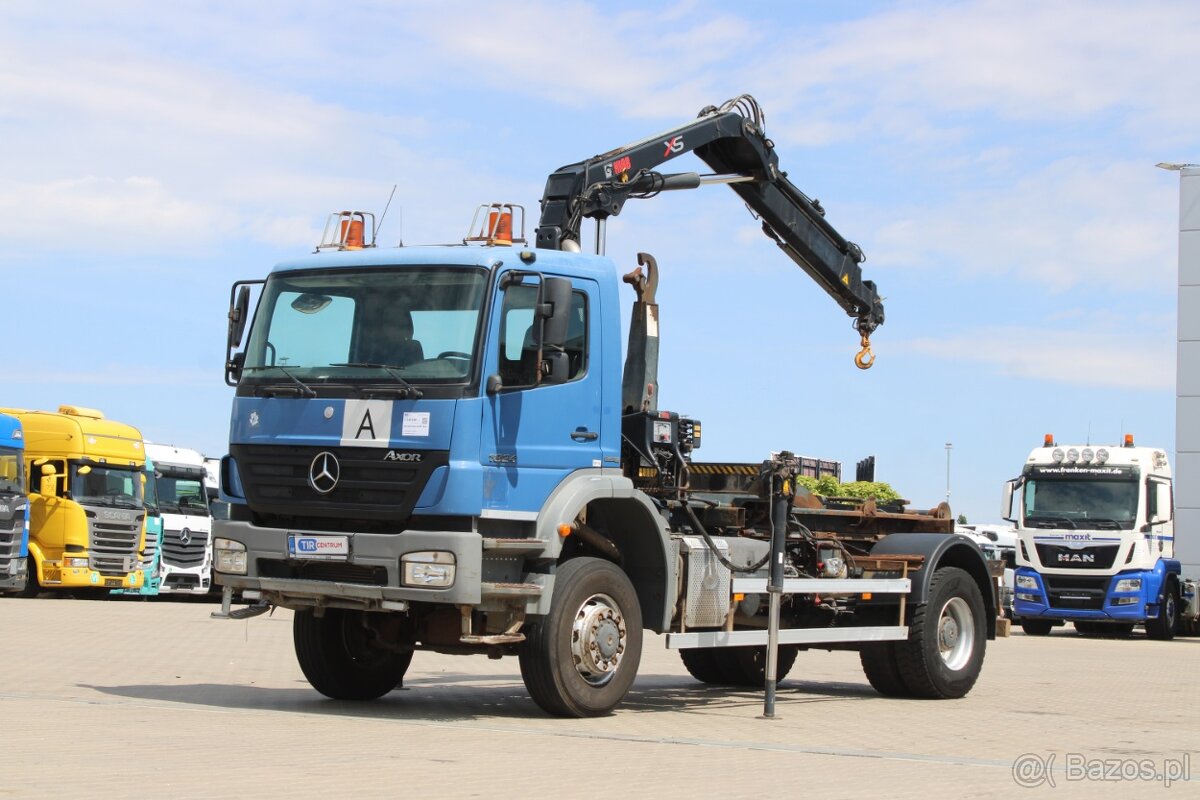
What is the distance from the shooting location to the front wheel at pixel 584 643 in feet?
37.0

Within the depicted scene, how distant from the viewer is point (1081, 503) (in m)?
28.4

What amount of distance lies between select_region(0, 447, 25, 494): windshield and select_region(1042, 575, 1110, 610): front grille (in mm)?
17610

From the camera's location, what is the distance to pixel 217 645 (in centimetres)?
1914

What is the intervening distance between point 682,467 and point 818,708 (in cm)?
233

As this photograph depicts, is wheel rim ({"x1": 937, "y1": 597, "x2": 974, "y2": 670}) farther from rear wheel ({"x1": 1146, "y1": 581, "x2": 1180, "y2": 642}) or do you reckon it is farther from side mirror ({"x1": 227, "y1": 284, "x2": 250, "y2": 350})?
rear wheel ({"x1": 1146, "y1": 581, "x2": 1180, "y2": 642})

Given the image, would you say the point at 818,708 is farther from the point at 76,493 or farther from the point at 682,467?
the point at 76,493

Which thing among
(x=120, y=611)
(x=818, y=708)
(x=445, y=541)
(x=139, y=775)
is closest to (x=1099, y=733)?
(x=818, y=708)

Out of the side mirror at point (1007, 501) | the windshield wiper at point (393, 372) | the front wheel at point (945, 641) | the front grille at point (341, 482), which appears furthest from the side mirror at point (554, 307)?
the side mirror at point (1007, 501)

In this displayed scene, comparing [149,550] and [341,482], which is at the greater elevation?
[341,482]

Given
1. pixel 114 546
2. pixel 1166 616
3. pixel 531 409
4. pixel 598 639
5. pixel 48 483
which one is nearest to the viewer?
pixel 531 409

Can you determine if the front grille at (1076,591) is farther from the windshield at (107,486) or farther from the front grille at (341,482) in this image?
the front grille at (341,482)

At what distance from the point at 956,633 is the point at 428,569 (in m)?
6.38

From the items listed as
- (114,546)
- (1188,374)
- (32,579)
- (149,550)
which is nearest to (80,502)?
(114,546)

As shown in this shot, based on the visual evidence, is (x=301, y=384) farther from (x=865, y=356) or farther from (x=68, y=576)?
(x=68, y=576)
